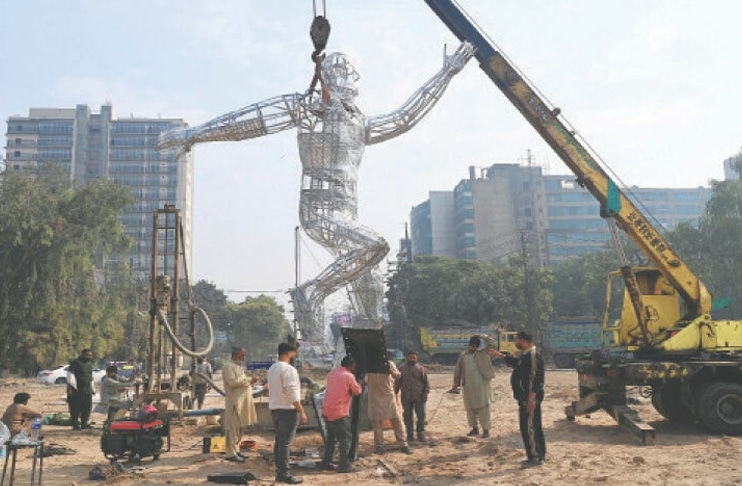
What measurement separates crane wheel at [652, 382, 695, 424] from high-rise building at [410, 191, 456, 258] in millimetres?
82369

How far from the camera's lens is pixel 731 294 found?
43.4 m

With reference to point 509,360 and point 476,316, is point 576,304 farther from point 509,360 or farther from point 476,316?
point 509,360

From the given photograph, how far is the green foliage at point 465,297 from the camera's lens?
44.7 meters

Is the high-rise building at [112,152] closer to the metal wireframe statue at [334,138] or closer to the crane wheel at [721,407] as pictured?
the metal wireframe statue at [334,138]

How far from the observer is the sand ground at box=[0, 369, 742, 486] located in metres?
6.86

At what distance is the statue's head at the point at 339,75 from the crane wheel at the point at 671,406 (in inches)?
576

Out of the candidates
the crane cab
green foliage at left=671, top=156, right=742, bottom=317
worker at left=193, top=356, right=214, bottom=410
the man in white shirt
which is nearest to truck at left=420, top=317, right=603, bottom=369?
green foliage at left=671, top=156, right=742, bottom=317

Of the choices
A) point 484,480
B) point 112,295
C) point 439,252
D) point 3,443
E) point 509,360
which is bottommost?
point 484,480

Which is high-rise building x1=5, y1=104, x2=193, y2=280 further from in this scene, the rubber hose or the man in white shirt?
the man in white shirt

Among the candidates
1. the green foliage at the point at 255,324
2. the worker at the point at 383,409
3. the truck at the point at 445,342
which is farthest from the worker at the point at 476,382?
the green foliage at the point at 255,324

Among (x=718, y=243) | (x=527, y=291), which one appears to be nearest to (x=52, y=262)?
(x=527, y=291)

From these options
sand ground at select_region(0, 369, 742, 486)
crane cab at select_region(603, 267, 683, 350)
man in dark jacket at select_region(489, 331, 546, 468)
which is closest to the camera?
sand ground at select_region(0, 369, 742, 486)

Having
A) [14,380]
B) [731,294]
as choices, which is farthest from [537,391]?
[731,294]

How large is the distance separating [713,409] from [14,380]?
29491 millimetres
